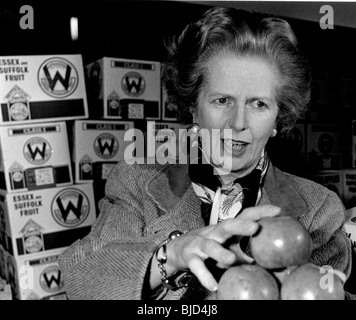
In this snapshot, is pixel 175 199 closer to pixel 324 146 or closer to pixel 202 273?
pixel 202 273

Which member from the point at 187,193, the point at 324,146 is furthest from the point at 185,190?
the point at 324,146

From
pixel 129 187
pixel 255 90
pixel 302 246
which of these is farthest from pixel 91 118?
pixel 302 246

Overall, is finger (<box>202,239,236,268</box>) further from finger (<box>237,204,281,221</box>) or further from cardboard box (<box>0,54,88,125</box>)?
cardboard box (<box>0,54,88,125</box>)

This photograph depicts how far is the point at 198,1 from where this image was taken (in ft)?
6.21

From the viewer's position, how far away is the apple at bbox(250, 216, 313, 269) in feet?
2.02

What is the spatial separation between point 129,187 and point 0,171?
0.93 metres

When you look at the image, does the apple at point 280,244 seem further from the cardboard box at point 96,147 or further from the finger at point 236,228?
the cardboard box at point 96,147

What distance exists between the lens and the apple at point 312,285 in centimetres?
58

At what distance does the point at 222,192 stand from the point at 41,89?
0.99 meters

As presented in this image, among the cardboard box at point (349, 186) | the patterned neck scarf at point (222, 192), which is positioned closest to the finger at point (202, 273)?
the patterned neck scarf at point (222, 192)

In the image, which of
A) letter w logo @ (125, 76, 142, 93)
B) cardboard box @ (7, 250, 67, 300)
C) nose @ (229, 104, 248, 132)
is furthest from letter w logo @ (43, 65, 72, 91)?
nose @ (229, 104, 248, 132)

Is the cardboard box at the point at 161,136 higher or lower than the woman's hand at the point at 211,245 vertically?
higher

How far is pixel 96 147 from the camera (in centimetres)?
179

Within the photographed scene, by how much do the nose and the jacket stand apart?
0.55ft
